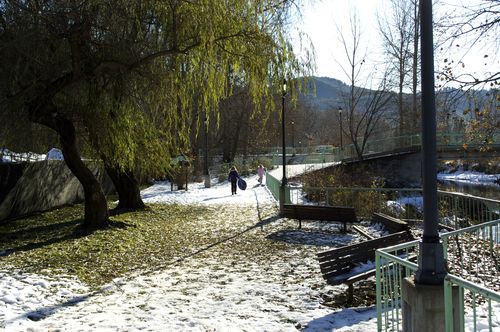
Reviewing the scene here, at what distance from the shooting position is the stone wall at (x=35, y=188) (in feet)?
44.2

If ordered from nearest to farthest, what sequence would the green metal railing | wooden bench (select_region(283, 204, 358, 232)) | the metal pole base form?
the green metal railing
the metal pole base
wooden bench (select_region(283, 204, 358, 232))

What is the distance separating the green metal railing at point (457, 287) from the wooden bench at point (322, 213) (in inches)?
124

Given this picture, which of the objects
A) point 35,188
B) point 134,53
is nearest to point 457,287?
point 134,53

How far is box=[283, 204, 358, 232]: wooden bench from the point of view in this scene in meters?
12.4

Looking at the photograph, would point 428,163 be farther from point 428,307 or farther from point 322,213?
point 322,213

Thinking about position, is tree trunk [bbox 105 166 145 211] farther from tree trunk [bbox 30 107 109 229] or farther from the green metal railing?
the green metal railing

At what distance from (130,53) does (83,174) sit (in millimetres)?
4162

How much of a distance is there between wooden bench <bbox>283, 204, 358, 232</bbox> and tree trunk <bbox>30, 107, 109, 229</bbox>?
5.72 m

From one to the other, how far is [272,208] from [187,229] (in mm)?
5383

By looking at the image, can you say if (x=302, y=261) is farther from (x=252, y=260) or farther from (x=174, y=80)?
(x=174, y=80)

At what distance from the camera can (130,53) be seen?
30.9ft

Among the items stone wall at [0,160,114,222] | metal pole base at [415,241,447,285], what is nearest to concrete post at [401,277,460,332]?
metal pole base at [415,241,447,285]

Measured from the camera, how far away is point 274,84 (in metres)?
9.25

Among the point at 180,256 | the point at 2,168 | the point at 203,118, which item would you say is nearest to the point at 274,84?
the point at 203,118
